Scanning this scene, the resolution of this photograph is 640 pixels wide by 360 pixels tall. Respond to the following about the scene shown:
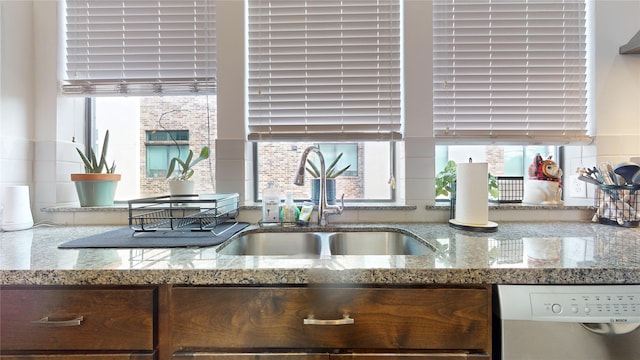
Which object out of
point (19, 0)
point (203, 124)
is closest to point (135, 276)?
point (203, 124)

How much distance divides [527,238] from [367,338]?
79cm

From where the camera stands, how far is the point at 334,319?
Result: 72 cm

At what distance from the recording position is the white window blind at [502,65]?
146 cm

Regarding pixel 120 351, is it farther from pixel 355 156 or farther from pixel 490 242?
pixel 355 156

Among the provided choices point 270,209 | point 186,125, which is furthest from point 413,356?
point 186,125

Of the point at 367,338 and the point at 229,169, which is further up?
the point at 229,169

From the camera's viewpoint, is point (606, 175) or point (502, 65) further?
point (502, 65)

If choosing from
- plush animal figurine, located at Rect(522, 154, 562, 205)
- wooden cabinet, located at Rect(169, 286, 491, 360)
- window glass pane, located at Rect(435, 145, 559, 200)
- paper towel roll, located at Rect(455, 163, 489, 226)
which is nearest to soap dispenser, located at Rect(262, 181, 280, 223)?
wooden cabinet, located at Rect(169, 286, 491, 360)

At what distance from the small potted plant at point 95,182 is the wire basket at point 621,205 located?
8.30 ft

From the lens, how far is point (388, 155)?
1.65 meters

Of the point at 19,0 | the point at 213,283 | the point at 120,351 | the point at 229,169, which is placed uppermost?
the point at 19,0

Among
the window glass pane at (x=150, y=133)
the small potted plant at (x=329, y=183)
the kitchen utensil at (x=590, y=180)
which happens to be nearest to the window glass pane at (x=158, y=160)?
the window glass pane at (x=150, y=133)

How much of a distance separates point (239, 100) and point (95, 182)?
886 millimetres

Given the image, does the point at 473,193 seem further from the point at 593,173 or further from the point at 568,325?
the point at 593,173
